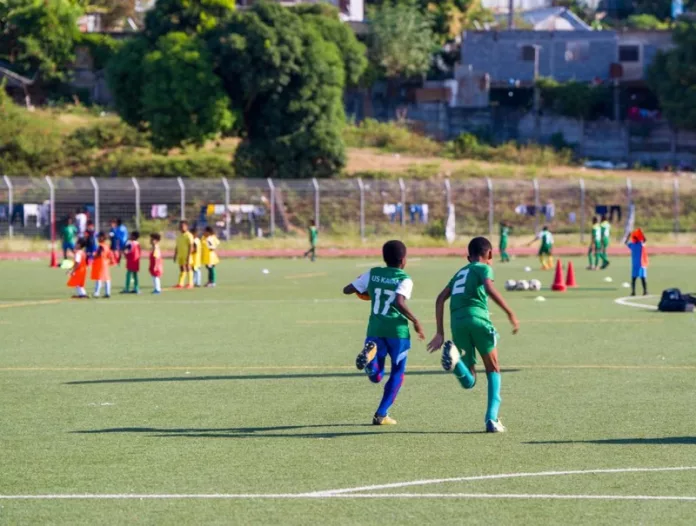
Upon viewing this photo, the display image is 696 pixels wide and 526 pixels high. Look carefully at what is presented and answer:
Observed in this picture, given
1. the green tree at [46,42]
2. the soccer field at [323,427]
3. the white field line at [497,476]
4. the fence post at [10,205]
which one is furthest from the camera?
the fence post at [10,205]

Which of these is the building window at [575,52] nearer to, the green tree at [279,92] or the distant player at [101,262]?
the green tree at [279,92]

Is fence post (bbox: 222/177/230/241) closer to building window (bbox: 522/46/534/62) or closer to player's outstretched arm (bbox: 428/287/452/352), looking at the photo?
building window (bbox: 522/46/534/62)

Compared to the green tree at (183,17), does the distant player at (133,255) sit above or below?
below

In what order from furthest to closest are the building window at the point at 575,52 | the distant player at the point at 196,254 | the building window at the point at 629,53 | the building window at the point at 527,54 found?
the building window at the point at 575,52, the building window at the point at 527,54, the building window at the point at 629,53, the distant player at the point at 196,254

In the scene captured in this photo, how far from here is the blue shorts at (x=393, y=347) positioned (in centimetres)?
1223

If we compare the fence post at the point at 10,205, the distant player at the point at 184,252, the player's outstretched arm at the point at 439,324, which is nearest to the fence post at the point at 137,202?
the fence post at the point at 10,205

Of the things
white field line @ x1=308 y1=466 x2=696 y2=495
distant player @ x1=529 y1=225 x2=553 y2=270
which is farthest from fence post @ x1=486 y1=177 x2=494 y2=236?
white field line @ x1=308 y1=466 x2=696 y2=495

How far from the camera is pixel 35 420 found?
1284 cm

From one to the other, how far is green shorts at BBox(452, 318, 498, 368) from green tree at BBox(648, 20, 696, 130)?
221ft

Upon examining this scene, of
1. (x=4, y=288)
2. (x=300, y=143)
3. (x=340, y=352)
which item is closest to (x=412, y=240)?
(x=300, y=143)

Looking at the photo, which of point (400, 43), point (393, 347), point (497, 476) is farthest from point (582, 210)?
point (497, 476)

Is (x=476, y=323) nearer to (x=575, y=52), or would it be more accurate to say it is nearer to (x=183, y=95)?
(x=183, y=95)

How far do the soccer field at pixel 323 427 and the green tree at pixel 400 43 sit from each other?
2436 inches

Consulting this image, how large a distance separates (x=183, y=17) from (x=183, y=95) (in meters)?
7.63
